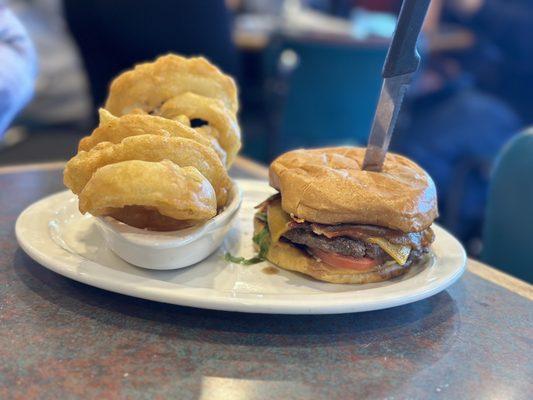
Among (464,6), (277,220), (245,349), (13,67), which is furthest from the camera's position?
(464,6)

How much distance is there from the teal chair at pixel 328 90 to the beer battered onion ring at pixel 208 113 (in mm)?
1855

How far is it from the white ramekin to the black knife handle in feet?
1.18

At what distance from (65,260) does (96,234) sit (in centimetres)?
16

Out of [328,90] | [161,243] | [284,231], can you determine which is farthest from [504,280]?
[328,90]

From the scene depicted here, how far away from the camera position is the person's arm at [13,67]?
1.42m

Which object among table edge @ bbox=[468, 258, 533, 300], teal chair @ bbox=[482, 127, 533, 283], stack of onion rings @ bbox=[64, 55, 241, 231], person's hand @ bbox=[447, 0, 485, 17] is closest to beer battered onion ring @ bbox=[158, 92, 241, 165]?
stack of onion rings @ bbox=[64, 55, 241, 231]

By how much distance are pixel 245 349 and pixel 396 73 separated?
0.49 m

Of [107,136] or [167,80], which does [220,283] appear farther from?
Answer: [167,80]

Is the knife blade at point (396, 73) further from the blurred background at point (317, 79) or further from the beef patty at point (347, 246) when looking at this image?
the blurred background at point (317, 79)

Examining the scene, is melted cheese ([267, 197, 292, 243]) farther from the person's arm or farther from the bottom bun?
the person's arm

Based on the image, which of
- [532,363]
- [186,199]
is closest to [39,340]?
[186,199]

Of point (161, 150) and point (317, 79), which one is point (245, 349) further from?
point (317, 79)

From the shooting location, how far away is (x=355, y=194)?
929mm

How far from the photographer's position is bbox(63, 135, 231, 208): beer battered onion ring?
86cm
